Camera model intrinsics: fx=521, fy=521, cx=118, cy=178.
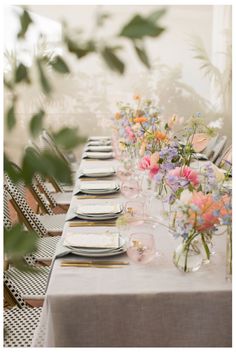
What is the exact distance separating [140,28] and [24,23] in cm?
14

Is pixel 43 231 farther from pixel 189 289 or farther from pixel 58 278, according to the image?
pixel 189 289

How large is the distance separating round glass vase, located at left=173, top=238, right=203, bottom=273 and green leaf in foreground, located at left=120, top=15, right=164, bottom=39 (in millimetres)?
1088

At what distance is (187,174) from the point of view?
67.8 inches

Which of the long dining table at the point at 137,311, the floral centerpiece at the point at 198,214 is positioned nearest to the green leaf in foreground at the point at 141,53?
the floral centerpiece at the point at 198,214

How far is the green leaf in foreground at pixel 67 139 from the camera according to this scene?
48cm

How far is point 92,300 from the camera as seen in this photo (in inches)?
55.0

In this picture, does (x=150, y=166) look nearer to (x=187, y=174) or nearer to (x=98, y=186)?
(x=187, y=174)

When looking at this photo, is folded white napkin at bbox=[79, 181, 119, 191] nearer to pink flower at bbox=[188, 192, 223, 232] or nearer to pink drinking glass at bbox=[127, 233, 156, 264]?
pink drinking glass at bbox=[127, 233, 156, 264]

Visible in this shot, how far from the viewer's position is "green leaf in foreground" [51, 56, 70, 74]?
54 cm

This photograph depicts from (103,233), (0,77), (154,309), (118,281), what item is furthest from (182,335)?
(0,77)

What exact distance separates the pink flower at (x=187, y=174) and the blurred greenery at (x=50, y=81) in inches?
45.2

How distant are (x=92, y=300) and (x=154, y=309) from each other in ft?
0.56

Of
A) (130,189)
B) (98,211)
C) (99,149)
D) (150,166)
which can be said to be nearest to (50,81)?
(150,166)

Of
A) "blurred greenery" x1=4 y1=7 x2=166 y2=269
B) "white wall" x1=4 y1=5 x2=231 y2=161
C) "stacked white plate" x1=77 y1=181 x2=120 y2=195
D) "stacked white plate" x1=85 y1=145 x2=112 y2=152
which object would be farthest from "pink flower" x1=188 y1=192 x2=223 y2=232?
"white wall" x1=4 y1=5 x2=231 y2=161
